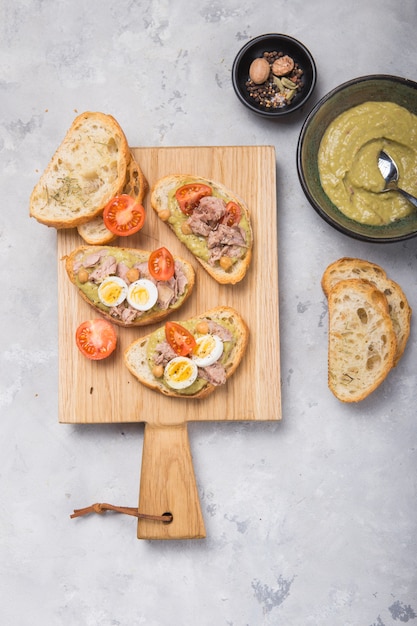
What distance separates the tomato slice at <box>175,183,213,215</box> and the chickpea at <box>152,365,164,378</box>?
91cm

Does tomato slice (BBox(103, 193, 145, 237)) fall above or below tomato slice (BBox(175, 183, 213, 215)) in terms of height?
below

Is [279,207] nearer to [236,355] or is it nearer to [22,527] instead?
[236,355]

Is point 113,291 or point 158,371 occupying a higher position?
point 113,291

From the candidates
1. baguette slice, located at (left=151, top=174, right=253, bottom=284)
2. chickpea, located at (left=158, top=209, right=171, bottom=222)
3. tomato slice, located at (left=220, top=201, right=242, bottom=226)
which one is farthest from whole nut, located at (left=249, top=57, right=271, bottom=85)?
chickpea, located at (left=158, top=209, right=171, bottom=222)

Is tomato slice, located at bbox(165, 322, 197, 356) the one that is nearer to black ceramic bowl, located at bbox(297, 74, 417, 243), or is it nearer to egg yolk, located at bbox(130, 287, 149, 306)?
→ egg yolk, located at bbox(130, 287, 149, 306)

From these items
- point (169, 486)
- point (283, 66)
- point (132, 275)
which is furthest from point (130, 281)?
point (283, 66)

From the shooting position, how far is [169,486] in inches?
157

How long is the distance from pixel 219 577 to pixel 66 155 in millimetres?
2742

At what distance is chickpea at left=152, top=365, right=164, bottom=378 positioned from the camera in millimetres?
3834

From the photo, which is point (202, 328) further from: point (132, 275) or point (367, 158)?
point (367, 158)

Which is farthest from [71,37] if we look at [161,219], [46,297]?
[46,297]

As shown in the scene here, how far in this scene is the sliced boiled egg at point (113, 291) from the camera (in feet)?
12.5

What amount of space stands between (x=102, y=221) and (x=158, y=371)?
3.12ft

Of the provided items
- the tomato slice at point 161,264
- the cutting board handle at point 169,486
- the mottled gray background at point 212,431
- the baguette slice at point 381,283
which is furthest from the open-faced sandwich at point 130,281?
the baguette slice at point 381,283
